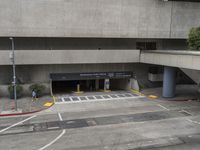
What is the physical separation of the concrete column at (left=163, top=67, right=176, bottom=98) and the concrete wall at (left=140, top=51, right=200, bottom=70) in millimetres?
1403

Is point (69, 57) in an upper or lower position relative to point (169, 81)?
upper

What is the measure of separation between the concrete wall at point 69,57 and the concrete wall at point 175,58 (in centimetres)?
222

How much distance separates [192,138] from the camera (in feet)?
47.9

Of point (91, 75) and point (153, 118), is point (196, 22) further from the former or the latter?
point (153, 118)

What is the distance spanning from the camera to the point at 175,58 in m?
22.2

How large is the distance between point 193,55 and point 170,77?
5793 millimetres

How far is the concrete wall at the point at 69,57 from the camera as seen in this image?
24.8 metres

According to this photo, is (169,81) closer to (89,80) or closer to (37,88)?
(89,80)

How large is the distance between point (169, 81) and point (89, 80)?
12271 mm

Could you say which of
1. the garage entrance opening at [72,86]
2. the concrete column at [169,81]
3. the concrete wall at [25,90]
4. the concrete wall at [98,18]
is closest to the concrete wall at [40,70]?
the concrete wall at [25,90]

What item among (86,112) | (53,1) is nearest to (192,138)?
(86,112)

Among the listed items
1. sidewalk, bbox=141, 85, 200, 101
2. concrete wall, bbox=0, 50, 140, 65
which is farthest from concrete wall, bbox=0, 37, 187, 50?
sidewalk, bbox=141, 85, 200, 101

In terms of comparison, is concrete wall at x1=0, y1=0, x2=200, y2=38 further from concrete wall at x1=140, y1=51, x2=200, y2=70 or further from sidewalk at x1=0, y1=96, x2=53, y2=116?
sidewalk at x1=0, y1=96, x2=53, y2=116

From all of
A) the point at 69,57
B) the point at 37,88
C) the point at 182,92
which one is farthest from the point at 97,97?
the point at 182,92
